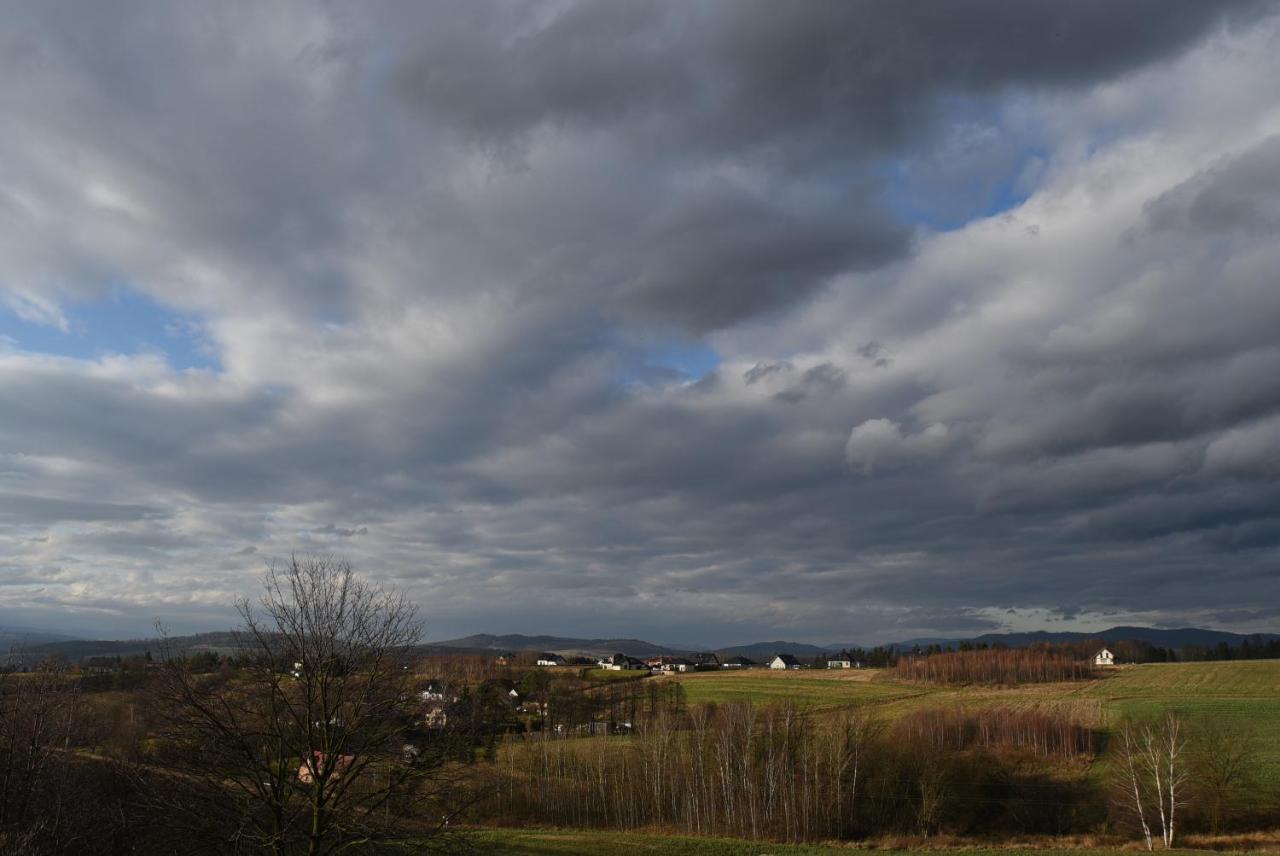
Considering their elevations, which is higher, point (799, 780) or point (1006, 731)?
point (1006, 731)

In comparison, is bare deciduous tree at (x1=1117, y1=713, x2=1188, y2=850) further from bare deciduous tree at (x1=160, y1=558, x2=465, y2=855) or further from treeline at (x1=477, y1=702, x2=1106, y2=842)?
bare deciduous tree at (x1=160, y1=558, x2=465, y2=855)

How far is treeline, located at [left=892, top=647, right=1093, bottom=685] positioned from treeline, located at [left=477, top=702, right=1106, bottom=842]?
60549mm

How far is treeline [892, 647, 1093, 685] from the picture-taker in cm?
15512

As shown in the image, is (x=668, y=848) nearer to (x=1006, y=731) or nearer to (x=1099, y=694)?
(x=1006, y=731)

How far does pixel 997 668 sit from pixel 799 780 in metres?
94.8

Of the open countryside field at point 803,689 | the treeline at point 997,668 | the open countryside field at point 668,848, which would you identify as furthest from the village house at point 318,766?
the treeline at point 997,668

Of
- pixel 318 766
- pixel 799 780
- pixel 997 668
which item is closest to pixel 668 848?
pixel 318 766

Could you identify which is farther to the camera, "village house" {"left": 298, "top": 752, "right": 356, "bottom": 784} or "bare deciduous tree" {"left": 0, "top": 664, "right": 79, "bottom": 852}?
"bare deciduous tree" {"left": 0, "top": 664, "right": 79, "bottom": 852}

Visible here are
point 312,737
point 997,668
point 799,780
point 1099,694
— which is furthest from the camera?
point 997,668

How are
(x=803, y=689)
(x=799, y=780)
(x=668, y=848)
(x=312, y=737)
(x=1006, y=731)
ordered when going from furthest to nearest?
(x=803, y=689)
(x=1006, y=731)
(x=799, y=780)
(x=668, y=848)
(x=312, y=737)

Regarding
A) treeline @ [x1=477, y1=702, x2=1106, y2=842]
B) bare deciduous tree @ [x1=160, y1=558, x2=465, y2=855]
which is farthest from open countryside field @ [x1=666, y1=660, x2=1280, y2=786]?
bare deciduous tree @ [x1=160, y1=558, x2=465, y2=855]

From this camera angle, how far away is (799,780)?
269 feet

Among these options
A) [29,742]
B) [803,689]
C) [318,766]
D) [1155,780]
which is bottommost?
[803,689]

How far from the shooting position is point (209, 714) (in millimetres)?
27281
